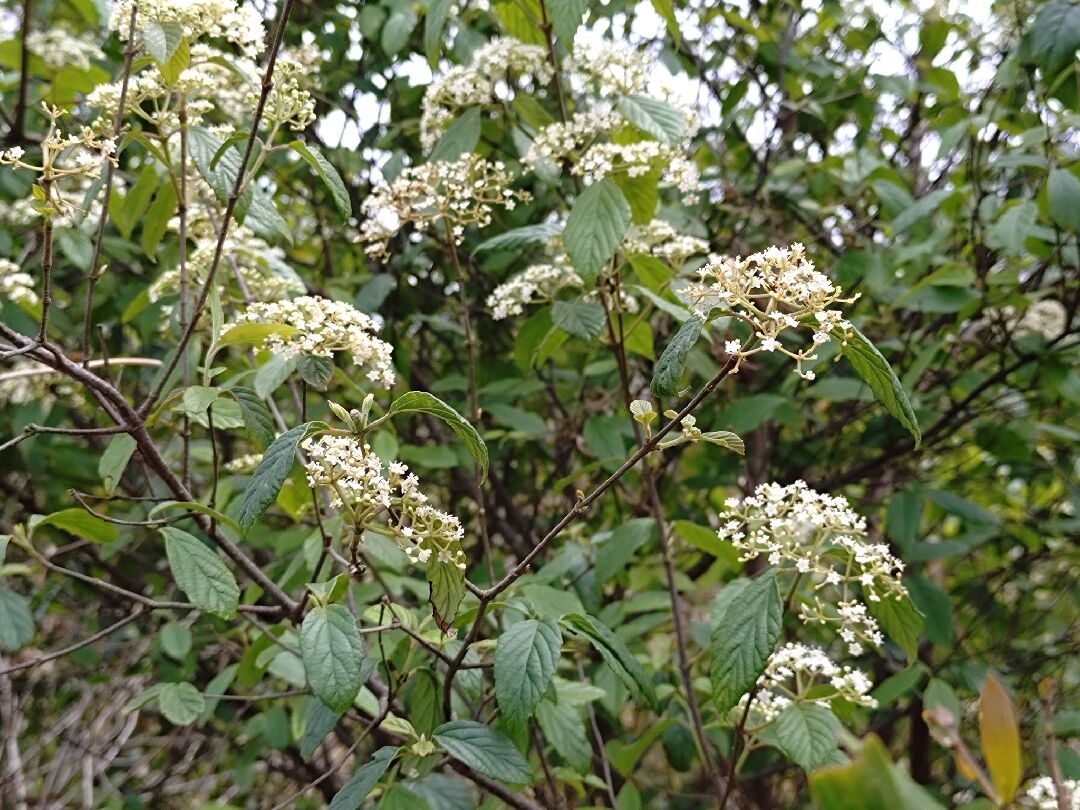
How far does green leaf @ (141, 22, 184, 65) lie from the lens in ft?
4.07

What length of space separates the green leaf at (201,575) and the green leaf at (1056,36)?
1992 millimetres

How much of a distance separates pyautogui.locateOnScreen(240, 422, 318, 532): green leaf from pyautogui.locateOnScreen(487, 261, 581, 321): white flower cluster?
2.62ft

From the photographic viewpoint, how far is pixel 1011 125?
2510 millimetres

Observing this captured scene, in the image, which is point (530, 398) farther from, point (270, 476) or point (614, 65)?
point (270, 476)

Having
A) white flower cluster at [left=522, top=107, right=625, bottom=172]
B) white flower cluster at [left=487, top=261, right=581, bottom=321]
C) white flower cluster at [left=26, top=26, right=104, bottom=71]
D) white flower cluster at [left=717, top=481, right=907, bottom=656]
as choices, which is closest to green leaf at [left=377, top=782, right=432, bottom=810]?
white flower cluster at [left=717, top=481, right=907, bottom=656]

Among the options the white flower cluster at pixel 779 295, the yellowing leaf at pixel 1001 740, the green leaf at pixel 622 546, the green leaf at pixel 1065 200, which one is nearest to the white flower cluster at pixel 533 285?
the green leaf at pixel 622 546

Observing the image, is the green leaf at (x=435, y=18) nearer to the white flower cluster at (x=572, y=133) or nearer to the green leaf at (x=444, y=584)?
the white flower cluster at (x=572, y=133)

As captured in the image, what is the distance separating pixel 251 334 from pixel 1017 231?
172cm

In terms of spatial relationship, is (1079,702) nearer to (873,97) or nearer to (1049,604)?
(1049,604)

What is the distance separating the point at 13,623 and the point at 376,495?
0.88 m

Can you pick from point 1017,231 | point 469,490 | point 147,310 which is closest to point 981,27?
point 1017,231

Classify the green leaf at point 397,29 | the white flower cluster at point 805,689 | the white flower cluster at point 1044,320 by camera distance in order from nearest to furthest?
the white flower cluster at point 805,689
the green leaf at point 397,29
the white flower cluster at point 1044,320

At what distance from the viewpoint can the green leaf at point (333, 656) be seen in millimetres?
1020

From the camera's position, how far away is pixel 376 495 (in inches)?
40.9
